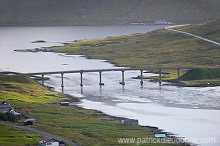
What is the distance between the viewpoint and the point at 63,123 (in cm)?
11212

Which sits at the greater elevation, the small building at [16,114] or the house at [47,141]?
the small building at [16,114]

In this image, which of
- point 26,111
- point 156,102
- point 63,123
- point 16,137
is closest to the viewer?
point 16,137

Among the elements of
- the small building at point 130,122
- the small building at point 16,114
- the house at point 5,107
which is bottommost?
the small building at point 130,122

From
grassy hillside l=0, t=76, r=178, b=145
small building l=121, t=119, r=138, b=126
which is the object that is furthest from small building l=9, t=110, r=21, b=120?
small building l=121, t=119, r=138, b=126

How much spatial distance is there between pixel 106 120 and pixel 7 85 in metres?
43.8

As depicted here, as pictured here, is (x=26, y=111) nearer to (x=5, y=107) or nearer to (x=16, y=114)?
(x=5, y=107)

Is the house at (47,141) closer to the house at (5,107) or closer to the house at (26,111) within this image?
the house at (5,107)

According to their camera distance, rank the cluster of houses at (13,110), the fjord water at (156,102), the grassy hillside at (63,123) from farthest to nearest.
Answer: the fjord water at (156,102) → the cluster of houses at (13,110) → the grassy hillside at (63,123)

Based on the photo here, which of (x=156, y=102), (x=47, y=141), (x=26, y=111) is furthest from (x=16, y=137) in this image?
(x=156, y=102)

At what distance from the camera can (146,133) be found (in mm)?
107312

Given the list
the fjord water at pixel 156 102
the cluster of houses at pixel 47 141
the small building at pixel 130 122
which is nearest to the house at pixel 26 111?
the small building at pixel 130 122

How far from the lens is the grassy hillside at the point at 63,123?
323ft

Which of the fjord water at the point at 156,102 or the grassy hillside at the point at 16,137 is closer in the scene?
the grassy hillside at the point at 16,137

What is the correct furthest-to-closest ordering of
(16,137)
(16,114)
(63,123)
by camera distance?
(16,114) < (63,123) < (16,137)
